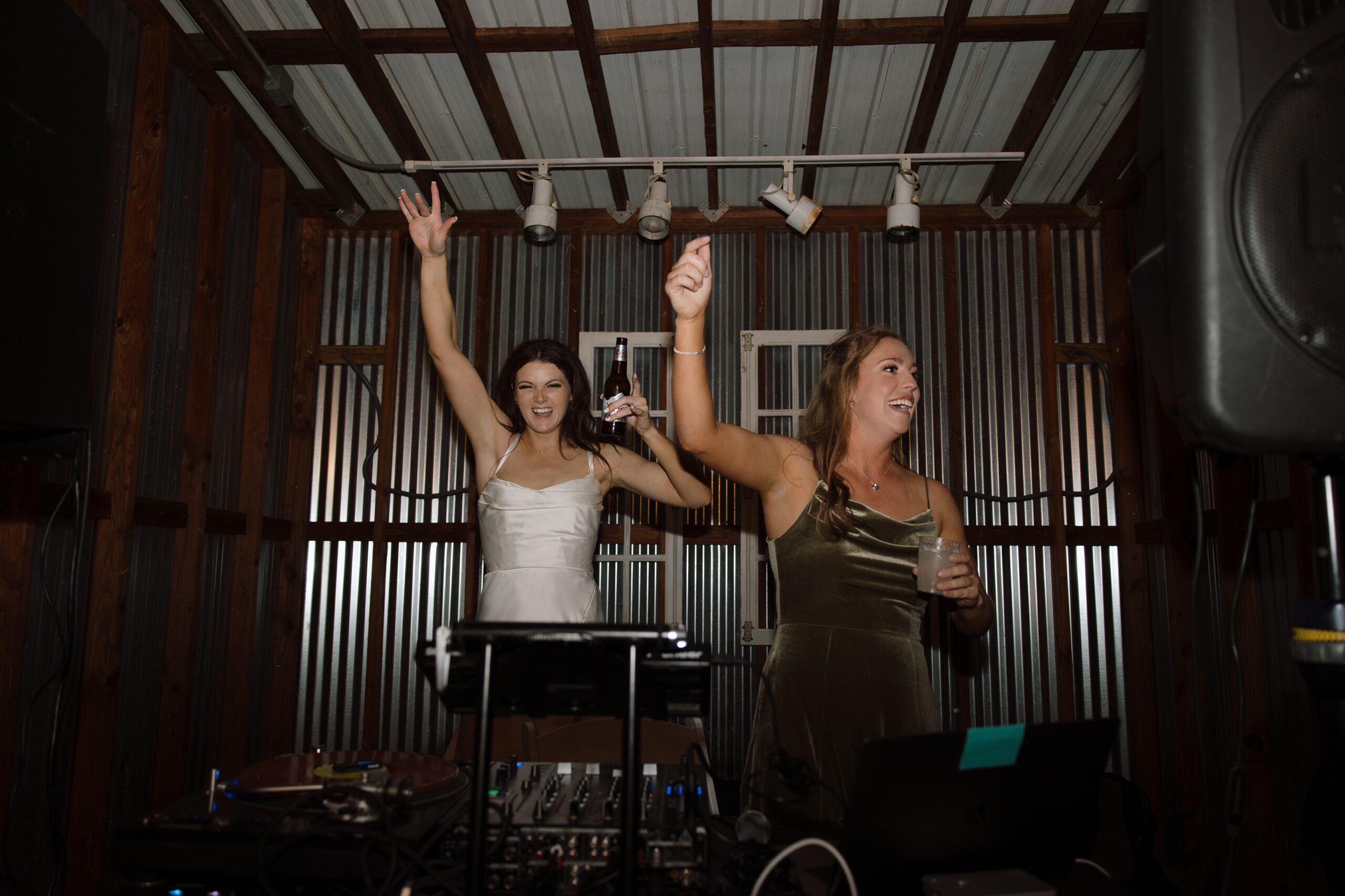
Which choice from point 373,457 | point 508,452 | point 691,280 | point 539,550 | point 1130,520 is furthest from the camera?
point 373,457

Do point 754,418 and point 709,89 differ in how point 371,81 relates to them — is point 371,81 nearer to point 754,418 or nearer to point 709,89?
point 709,89

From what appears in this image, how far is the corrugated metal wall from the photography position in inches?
160

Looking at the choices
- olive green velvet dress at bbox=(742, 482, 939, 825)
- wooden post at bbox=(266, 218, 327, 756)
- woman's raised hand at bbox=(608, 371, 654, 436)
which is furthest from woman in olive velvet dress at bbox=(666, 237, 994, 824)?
wooden post at bbox=(266, 218, 327, 756)

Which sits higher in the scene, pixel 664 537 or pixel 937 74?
pixel 937 74

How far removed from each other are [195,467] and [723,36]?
2.65 m

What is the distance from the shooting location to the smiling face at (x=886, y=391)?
2107mm

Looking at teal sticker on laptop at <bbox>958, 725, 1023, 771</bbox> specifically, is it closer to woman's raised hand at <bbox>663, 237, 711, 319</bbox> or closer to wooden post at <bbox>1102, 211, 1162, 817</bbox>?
woman's raised hand at <bbox>663, 237, 711, 319</bbox>

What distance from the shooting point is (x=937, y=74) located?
3184mm

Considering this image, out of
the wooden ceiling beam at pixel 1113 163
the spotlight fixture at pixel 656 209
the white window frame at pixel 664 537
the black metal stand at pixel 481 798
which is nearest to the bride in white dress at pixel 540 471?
the spotlight fixture at pixel 656 209

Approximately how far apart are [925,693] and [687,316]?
1.10 m

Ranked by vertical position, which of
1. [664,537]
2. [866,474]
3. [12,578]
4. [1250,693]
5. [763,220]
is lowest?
[1250,693]

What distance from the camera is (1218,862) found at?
3.21m

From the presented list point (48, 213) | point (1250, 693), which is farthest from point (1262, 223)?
point (1250, 693)

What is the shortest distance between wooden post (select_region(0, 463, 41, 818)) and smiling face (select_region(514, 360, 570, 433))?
1.40 meters
